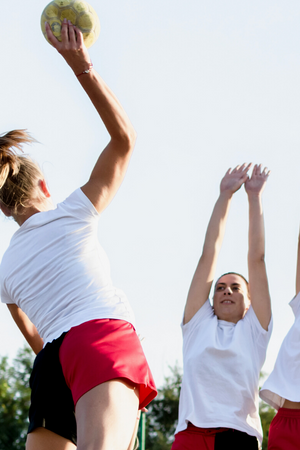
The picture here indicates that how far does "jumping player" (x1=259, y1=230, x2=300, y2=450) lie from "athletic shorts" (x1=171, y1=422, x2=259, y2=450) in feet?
0.52

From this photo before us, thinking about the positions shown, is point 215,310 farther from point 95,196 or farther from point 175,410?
point 175,410

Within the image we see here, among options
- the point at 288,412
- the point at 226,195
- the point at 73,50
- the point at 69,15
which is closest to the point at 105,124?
the point at 73,50

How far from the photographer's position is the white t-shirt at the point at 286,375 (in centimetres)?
356

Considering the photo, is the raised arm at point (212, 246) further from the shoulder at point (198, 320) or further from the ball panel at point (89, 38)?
the ball panel at point (89, 38)

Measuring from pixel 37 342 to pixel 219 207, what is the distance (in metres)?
2.33

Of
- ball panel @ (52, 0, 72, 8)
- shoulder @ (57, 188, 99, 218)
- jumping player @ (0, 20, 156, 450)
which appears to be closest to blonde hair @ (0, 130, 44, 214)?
jumping player @ (0, 20, 156, 450)

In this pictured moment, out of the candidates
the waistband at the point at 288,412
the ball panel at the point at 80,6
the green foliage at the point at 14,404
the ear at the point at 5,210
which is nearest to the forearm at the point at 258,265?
the waistband at the point at 288,412

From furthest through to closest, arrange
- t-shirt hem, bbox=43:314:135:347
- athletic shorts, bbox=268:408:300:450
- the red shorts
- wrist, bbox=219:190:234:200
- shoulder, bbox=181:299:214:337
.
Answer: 1. wrist, bbox=219:190:234:200
2. shoulder, bbox=181:299:214:337
3. athletic shorts, bbox=268:408:300:450
4. t-shirt hem, bbox=43:314:135:347
5. the red shorts

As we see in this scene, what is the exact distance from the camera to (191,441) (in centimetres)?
367

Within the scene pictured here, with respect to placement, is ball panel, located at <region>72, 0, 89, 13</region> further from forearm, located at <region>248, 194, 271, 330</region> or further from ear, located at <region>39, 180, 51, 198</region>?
forearm, located at <region>248, 194, 271, 330</region>

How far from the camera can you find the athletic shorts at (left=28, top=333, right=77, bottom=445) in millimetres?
2234

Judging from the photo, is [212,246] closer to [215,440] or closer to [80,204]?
[215,440]

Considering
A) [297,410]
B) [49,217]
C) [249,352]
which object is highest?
[49,217]

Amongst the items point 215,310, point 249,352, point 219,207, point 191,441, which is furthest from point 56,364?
point 219,207
